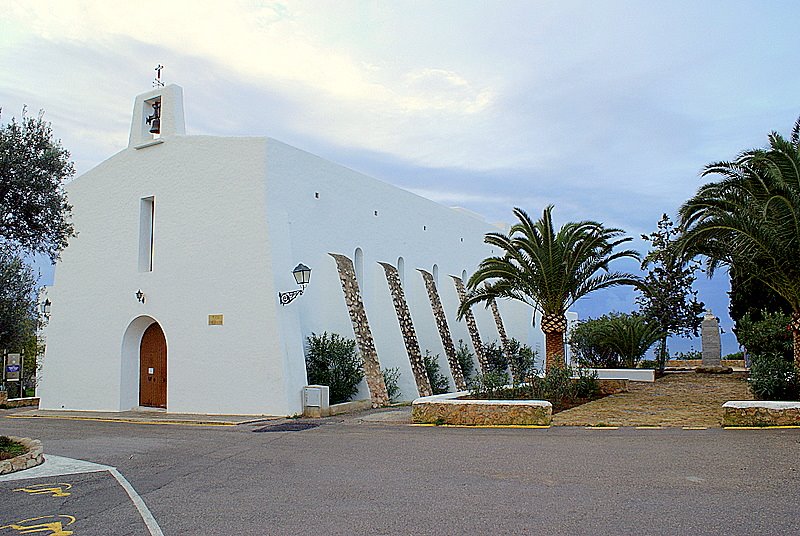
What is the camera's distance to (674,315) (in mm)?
28125

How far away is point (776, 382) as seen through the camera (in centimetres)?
1346

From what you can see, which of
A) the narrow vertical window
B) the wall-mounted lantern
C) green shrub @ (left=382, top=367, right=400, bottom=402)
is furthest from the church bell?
green shrub @ (left=382, top=367, right=400, bottom=402)

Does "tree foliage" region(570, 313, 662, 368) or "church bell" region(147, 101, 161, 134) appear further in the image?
"tree foliage" region(570, 313, 662, 368)

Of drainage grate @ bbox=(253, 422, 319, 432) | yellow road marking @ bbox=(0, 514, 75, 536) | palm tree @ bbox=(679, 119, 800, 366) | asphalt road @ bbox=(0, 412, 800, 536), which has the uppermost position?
palm tree @ bbox=(679, 119, 800, 366)

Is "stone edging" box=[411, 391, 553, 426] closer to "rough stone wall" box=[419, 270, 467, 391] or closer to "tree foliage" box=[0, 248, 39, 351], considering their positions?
"tree foliage" box=[0, 248, 39, 351]

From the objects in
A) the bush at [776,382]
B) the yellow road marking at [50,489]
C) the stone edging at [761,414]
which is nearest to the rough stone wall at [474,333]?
the bush at [776,382]

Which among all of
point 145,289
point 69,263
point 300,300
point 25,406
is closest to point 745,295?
point 300,300

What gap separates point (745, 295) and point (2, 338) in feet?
75.2

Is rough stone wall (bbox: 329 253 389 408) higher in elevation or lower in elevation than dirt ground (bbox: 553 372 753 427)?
higher

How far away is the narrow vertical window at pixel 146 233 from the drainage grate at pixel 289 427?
24.1 ft

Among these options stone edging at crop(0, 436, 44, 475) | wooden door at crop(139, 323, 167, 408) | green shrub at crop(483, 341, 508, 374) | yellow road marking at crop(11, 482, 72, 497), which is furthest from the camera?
green shrub at crop(483, 341, 508, 374)

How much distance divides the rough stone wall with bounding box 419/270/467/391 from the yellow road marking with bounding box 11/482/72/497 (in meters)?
16.9

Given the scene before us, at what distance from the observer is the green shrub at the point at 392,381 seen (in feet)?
68.5

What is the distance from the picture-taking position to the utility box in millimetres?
17016
